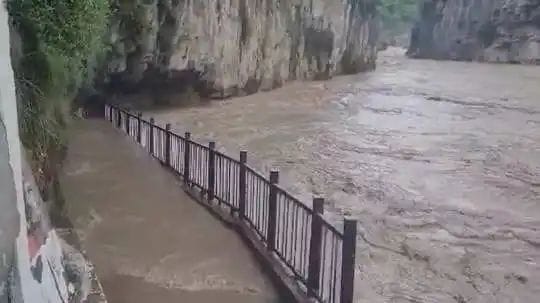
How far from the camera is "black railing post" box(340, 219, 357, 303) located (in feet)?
11.0

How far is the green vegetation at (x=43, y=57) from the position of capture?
375cm

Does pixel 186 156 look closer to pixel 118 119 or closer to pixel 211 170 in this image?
pixel 211 170

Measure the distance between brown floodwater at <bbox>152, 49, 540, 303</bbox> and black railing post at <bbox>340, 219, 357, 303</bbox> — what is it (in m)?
1.72

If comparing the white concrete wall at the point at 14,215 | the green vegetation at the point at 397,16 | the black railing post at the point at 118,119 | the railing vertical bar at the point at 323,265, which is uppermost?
the green vegetation at the point at 397,16

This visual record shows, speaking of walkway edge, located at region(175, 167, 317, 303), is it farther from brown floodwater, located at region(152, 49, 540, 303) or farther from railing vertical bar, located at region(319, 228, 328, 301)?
brown floodwater, located at region(152, 49, 540, 303)

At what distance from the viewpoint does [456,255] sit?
21.4 ft

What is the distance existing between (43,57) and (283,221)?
2.20 m

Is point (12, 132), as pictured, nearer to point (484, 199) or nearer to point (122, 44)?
point (484, 199)

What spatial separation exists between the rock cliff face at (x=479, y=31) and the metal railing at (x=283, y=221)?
37.3 meters

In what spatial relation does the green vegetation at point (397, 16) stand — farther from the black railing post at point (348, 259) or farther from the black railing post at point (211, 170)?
the black railing post at point (348, 259)

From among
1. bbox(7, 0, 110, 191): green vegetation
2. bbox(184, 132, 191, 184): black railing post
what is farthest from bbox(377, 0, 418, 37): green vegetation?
bbox(7, 0, 110, 191): green vegetation

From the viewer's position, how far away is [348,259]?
11.2 ft

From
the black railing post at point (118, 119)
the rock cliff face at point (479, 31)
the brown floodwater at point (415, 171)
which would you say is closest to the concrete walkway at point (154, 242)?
the brown floodwater at point (415, 171)

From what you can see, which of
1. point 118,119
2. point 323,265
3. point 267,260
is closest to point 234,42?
point 118,119
